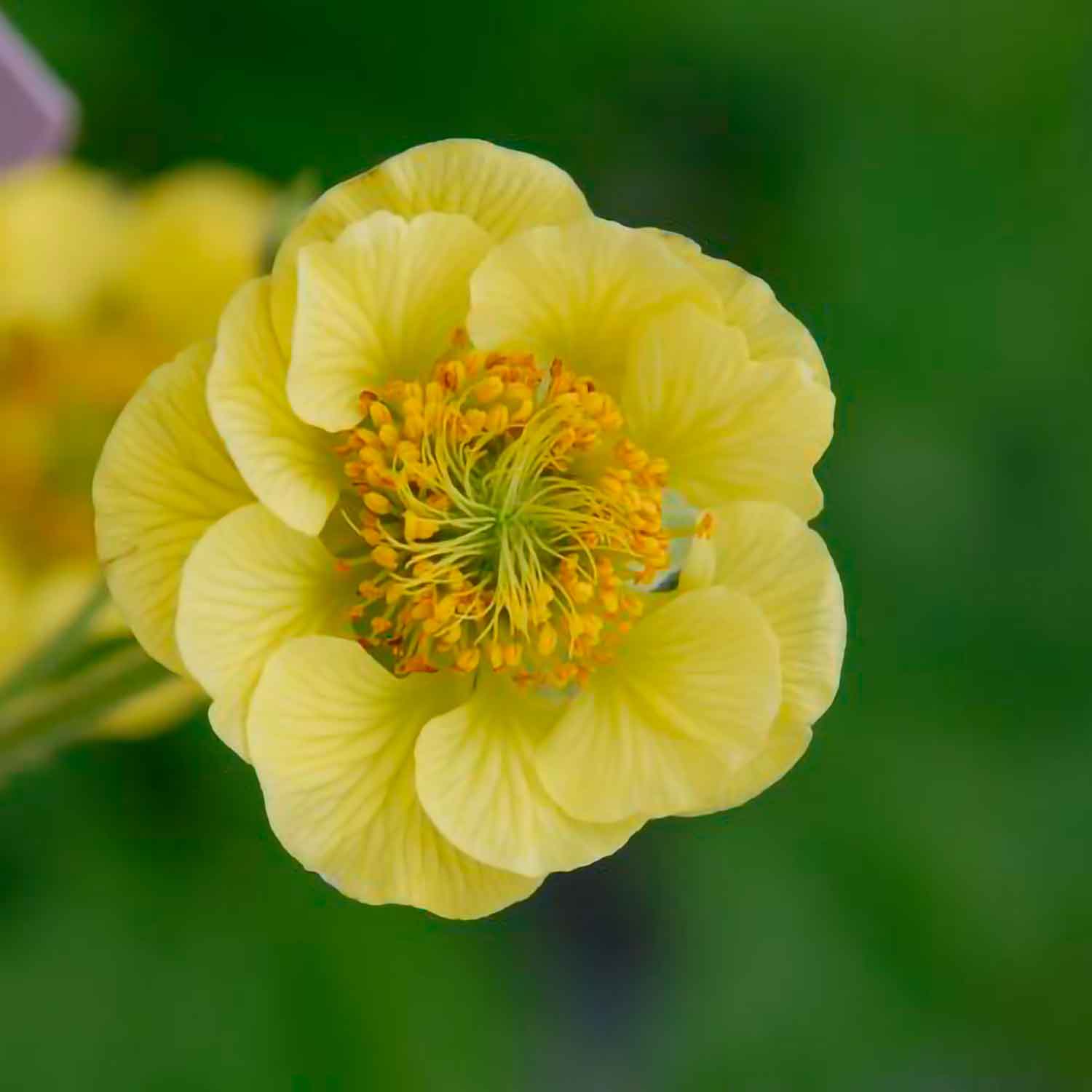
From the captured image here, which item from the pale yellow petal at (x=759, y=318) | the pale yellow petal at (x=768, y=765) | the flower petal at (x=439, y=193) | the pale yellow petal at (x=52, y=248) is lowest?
the pale yellow petal at (x=52, y=248)

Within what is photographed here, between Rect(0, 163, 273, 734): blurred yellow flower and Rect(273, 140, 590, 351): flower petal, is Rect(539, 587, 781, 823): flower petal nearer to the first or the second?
Rect(273, 140, 590, 351): flower petal

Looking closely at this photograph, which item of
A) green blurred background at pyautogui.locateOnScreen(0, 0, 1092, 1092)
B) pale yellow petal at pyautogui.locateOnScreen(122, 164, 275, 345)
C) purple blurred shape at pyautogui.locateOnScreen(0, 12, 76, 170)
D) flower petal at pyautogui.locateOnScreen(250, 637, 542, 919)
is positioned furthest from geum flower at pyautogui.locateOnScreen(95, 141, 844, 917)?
green blurred background at pyautogui.locateOnScreen(0, 0, 1092, 1092)

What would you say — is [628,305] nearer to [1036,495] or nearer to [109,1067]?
[109,1067]

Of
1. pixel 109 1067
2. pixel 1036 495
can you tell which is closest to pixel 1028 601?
pixel 1036 495

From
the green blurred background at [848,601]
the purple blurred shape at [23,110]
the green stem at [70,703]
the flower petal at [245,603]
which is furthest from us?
the green blurred background at [848,601]

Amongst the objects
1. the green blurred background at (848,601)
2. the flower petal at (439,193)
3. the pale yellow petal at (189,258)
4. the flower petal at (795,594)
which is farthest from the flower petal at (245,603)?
the green blurred background at (848,601)

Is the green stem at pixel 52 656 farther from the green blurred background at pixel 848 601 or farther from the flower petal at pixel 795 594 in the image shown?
the green blurred background at pixel 848 601
